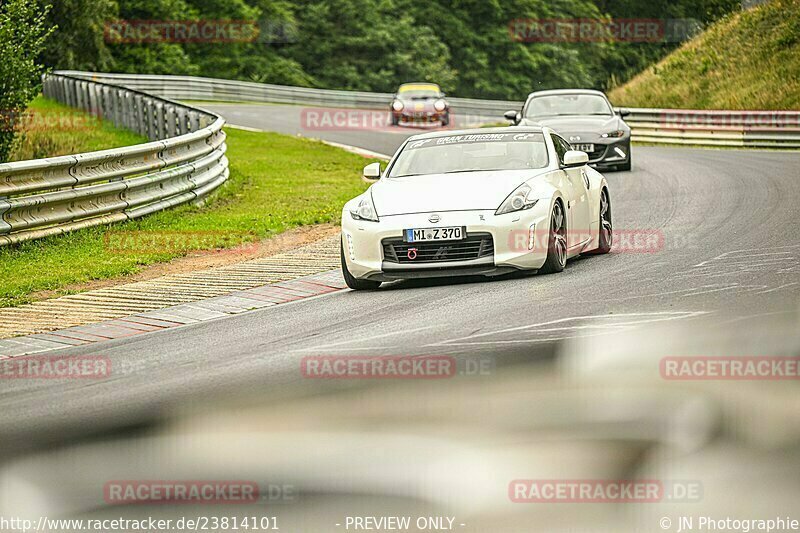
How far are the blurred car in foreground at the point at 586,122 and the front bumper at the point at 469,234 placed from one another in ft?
33.5

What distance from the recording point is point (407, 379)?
6.97 meters

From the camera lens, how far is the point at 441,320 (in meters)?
8.78

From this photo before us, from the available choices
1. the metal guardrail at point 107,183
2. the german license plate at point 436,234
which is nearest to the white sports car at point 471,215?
the german license plate at point 436,234

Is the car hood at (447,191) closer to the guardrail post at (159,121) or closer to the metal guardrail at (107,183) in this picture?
the metal guardrail at (107,183)

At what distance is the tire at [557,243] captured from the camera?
1056cm

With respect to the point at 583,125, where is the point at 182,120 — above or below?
below

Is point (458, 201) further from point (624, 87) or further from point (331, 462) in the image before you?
point (624, 87)

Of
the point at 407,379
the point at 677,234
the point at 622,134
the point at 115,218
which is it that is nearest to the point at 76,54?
the point at 622,134

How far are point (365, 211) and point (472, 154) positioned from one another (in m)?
1.50

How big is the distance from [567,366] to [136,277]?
247 inches

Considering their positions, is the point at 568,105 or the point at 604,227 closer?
the point at 604,227

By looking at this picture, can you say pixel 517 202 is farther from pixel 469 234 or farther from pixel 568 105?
pixel 568 105

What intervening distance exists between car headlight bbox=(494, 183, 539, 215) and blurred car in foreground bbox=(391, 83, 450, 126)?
88.5ft

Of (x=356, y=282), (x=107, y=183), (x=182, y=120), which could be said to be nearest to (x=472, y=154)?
(x=356, y=282)
